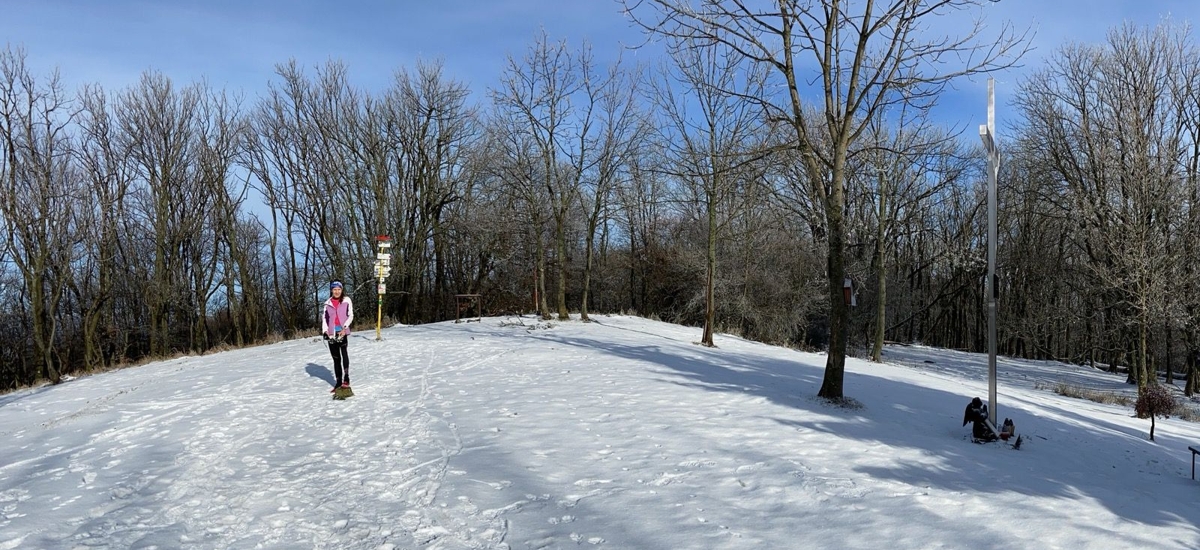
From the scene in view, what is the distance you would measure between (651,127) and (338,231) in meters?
18.9

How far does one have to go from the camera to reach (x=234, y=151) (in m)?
34.1

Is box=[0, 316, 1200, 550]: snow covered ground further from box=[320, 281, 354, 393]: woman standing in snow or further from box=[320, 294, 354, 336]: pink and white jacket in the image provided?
box=[320, 294, 354, 336]: pink and white jacket

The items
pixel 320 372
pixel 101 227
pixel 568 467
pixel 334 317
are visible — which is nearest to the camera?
pixel 568 467

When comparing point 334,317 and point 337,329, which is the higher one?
point 334,317

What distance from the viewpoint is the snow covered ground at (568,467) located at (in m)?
4.97

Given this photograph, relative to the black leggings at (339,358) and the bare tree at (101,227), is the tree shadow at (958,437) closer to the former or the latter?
the black leggings at (339,358)

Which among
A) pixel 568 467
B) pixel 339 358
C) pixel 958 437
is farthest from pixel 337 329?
pixel 958 437

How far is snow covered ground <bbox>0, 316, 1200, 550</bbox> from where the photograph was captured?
4973 millimetres

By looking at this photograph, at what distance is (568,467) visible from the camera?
6594 mm

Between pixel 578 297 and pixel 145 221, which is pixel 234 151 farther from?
pixel 578 297

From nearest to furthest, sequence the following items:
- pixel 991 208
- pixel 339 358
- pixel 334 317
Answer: pixel 991 208, pixel 339 358, pixel 334 317

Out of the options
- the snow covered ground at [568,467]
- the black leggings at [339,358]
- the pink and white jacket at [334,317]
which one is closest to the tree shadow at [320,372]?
the snow covered ground at [568,467]

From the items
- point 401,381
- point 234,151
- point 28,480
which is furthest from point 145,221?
point 28,480

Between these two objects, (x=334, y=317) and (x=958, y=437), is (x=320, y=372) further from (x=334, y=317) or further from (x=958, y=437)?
(x=958, y=437)
